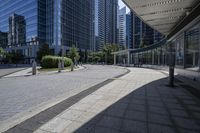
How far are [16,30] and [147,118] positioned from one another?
10646 centimetres

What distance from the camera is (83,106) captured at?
5836mm

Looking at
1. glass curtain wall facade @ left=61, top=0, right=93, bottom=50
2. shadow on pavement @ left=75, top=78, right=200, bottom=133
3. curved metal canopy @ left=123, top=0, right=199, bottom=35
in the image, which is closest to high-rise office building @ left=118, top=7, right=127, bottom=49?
glass curtain wall facade @ left=61, top=0, right=93, bottom=50

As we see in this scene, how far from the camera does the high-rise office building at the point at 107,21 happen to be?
146 meters

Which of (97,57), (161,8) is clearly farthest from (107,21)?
(161,8)

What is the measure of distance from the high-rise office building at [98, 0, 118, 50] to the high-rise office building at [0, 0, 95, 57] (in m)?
39.2

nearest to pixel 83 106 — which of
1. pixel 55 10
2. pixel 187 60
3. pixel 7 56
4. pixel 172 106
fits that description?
pixel 172 106


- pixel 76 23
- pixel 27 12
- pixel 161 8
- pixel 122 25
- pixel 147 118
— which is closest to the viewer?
pixel 147 118

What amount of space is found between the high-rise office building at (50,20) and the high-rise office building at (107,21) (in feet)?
128

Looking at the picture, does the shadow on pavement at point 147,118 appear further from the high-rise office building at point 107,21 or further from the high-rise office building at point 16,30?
the high-rise office building at point 107,21

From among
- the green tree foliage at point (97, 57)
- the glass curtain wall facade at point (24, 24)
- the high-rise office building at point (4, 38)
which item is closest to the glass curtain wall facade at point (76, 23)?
the glass curtain wall facade at point (24, 24)

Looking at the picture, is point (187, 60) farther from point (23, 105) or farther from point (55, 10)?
point (55, 10)

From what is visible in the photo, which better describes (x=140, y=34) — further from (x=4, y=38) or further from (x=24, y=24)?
(x=4, y=38)

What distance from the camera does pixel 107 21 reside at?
155625 millimetres

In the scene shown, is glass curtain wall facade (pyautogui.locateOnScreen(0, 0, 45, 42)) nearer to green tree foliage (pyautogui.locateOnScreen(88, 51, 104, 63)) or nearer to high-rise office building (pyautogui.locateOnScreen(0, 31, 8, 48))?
high-rise office building (pyautogui.locateOnScreen(0, 31, 8, 48))
